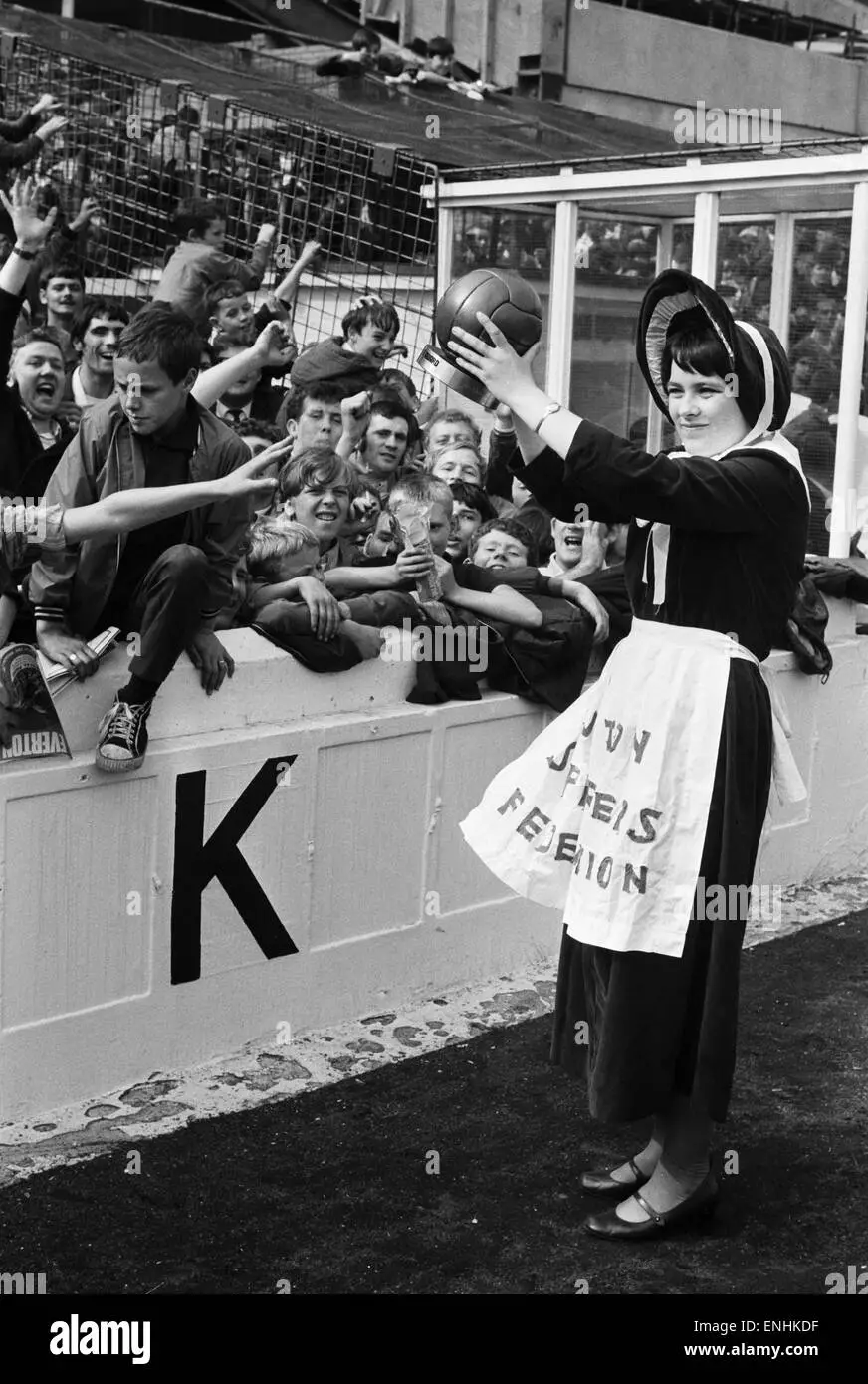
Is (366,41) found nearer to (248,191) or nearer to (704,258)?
(248,191)

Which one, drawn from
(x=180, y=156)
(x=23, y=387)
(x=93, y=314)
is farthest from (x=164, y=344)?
(x=180, y=156)

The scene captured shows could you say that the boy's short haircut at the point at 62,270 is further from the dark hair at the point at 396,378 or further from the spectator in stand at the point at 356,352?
the dark hair at the point at 396,378

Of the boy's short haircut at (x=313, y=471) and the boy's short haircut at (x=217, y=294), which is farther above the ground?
the boy's short haircut at (x=217, y=294)

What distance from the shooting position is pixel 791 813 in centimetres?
706

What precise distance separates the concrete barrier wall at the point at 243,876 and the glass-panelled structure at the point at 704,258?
252cm

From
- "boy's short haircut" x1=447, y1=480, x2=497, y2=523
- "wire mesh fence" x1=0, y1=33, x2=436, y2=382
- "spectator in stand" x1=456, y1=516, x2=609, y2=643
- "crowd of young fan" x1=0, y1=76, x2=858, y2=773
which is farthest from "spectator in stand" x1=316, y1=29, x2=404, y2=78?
"spectator in stand" x1=456, y1=516, x2=609, y2=643

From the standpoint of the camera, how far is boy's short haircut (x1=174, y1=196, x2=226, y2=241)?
807 cm

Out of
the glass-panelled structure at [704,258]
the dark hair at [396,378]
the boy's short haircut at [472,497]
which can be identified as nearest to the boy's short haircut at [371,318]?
the dark hair at [396,378]

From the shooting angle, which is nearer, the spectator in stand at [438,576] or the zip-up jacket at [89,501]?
the zip-up jacket at [89,501]

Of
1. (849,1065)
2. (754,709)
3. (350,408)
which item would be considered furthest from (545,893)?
(350,408)

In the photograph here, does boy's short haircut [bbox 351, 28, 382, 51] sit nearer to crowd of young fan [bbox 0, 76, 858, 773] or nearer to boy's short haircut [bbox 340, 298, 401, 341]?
crowd of young fan [bbox 0, 76, 858, 773]

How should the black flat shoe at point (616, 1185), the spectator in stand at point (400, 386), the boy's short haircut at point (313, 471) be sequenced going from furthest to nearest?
the spectator in stand at point (400, 386) < the boy's short haircut at point (313, 471) < the black flat shoe at point (616, 1185)

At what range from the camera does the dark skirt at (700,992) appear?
12.7ft

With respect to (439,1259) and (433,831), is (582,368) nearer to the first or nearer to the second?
(433,831)
